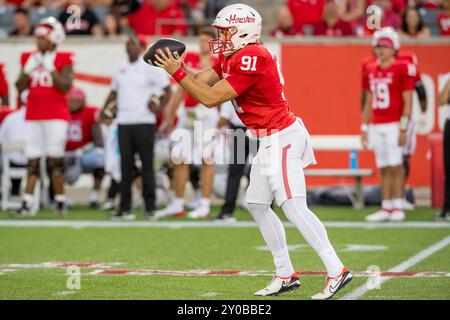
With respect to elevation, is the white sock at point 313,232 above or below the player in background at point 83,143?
above

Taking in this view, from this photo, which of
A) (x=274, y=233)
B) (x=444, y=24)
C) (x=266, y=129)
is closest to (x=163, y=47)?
(x=266, y=129)

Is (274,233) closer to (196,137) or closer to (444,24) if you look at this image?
(196,137)

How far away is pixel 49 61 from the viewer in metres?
12.8

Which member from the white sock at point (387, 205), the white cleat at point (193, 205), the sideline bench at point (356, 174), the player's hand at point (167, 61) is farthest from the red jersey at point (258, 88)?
the sideline bench at point (356, 174)

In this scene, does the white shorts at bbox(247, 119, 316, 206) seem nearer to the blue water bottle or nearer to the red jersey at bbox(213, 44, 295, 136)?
the red jersey at bbox(213, 44, 295, 136)

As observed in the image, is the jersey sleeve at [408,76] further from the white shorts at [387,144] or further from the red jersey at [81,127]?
the red jersey at [81,127]

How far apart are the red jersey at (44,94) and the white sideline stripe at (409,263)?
4.67 metres

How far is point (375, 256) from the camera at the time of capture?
9.41 meters

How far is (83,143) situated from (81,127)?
8.1 inches

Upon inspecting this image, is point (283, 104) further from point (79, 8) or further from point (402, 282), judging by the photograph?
point (79, 8)

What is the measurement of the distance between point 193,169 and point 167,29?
4168mm

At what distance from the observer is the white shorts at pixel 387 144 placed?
12633mm

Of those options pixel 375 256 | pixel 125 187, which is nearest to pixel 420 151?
pixel 125 187

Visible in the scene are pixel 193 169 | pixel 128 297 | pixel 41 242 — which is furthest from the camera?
pixel 193 169
